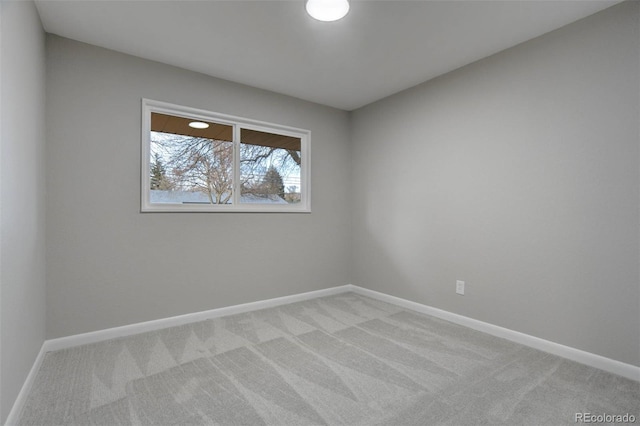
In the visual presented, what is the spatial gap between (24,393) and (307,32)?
2.88 meters

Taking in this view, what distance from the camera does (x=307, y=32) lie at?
2377 millimetres

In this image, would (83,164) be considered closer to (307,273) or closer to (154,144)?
(154,144)

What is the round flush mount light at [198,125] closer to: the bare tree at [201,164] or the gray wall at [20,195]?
the bare tree at [201,164]

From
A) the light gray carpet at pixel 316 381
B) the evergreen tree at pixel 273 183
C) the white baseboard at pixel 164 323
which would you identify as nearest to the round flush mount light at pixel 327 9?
the evergreen tree at pixel 273 183

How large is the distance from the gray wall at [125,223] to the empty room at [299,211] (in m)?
0.02

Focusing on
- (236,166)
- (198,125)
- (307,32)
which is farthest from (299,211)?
(307,32)

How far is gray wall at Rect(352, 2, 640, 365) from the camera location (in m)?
2.06

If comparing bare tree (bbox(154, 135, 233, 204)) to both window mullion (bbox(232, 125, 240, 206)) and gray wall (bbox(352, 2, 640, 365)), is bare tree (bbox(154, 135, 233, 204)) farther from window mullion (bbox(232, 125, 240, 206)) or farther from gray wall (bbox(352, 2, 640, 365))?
gray wall (bbox(352, 2, 640, 365))

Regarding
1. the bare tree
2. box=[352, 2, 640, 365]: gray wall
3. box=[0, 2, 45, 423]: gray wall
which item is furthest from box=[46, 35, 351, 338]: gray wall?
box=[352, 2, 640, 365]: gray wall

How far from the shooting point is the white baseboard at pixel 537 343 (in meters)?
2.03

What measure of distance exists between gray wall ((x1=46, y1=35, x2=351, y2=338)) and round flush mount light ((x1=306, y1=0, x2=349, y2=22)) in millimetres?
1456

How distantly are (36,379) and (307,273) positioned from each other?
2476mm

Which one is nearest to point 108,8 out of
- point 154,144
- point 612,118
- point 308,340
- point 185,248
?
point 154,144

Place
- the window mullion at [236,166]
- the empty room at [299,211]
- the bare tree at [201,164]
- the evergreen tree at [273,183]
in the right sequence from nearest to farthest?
the empty room at [299,211]
the bare tree at [201,164]
the window mullion at [236,166]
the evergreen tree at [273,183]
